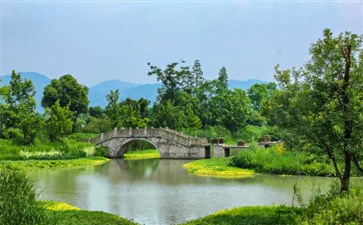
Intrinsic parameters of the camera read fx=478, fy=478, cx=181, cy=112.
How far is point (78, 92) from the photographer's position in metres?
53.3

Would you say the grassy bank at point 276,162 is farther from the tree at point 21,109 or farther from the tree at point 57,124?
the tree at point 21,109

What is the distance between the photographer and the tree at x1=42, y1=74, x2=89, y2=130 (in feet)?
170

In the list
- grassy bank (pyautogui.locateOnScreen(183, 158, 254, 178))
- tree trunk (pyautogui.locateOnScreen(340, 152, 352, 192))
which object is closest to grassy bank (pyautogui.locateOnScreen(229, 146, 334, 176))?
grassy bank (pyautogui.locateOnScreen(183, 158, 254, 178))

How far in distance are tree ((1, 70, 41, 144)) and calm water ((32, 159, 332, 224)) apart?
8.62 metres

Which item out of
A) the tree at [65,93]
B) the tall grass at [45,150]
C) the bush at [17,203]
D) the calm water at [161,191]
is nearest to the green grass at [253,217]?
the calm water at [161,191]

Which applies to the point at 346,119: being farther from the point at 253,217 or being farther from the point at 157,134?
the point at 157,134

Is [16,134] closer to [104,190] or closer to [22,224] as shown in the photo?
[104,190]

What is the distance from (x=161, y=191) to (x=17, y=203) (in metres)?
12.7

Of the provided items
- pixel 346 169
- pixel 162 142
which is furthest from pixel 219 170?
pixel 346 169

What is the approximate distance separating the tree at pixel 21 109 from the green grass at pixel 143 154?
9.22 m

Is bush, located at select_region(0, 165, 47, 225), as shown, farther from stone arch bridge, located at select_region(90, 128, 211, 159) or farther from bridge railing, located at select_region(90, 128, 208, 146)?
bridge railing, located at select_region(90, 128, 208, 146)

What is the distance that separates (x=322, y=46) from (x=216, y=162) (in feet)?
67.4

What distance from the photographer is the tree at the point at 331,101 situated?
430 inches

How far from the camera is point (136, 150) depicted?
49.7 meters
